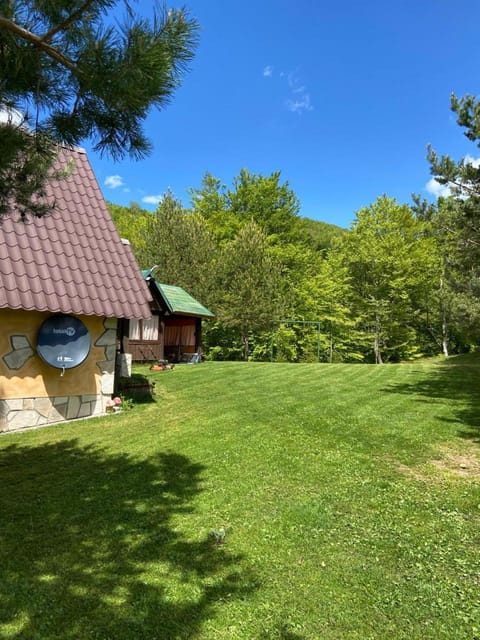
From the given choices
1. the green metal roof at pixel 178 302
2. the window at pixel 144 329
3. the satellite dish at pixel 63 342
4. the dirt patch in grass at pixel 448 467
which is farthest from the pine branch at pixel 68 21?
the window at pixel 144 329

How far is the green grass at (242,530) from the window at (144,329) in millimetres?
9963

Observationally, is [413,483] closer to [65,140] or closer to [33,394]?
[65,140]

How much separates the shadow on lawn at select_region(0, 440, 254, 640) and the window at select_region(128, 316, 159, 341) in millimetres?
11949

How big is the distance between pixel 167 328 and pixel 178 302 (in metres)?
2.45

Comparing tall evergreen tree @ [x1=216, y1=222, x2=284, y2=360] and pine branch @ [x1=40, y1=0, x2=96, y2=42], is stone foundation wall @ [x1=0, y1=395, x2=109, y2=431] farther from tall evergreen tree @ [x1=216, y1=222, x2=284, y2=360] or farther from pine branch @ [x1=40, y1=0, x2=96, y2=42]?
tall evergreen tree @ [x1=216, y1=222, x2=284, y2=360]

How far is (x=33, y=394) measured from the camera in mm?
6660

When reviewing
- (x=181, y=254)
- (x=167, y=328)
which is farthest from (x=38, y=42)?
(x=181, y=254)

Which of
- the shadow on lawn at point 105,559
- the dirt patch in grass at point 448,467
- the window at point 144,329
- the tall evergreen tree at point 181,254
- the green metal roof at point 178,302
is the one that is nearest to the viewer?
the shadow on lawn at point 105,559

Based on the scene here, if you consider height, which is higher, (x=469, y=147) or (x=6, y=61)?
(x=469, y=147)

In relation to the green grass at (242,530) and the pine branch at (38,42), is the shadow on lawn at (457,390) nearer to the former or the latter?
the green grass at (242,530)

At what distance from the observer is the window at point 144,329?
653 inches

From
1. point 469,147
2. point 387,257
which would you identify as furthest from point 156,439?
point 387,257

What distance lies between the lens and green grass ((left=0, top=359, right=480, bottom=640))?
2396 millimetres

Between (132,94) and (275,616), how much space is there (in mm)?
3369
